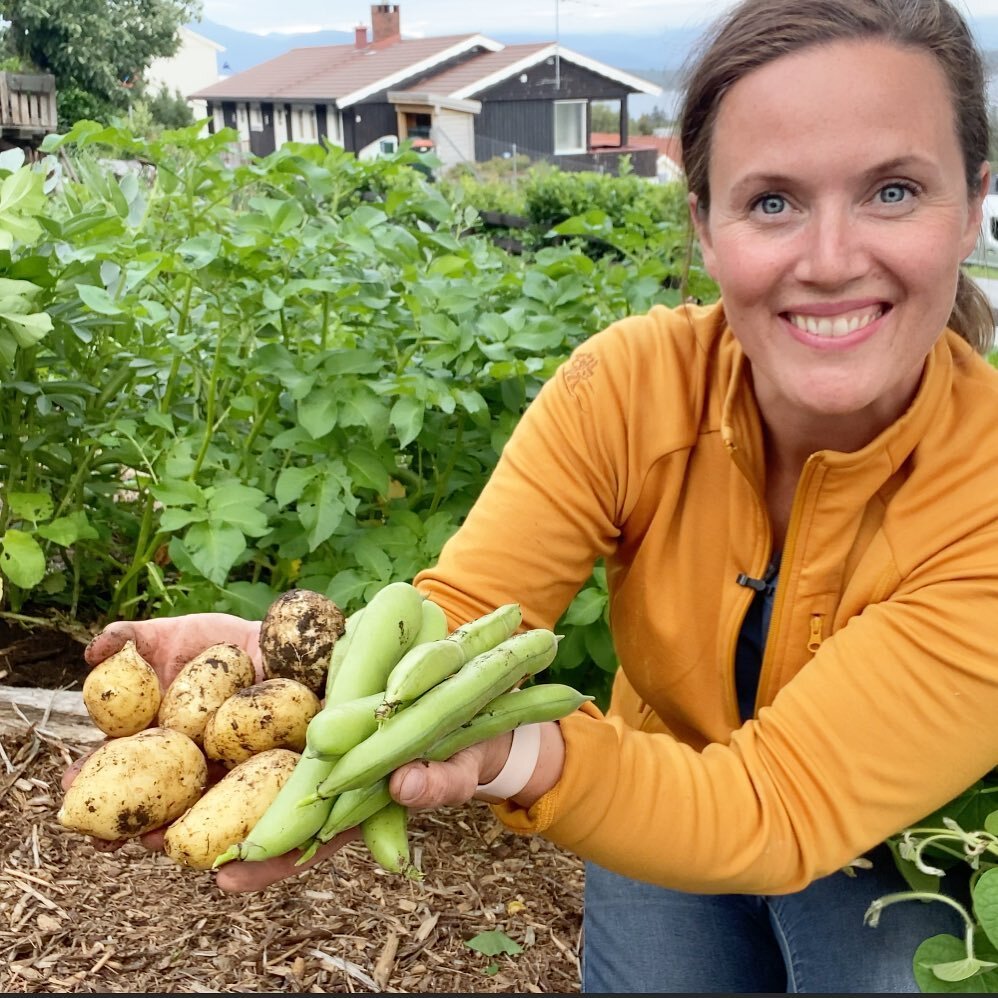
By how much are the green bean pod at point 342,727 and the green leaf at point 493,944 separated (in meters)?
1.21

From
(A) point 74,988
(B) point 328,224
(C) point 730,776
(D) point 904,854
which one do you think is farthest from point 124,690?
(B) point 328,224

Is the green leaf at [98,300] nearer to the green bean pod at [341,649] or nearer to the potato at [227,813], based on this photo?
the green bean pod at [341,649]

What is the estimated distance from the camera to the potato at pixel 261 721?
4.34 feet

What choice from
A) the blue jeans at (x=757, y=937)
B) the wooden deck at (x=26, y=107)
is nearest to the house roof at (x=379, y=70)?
the wooden deck at (x=26, y=107)

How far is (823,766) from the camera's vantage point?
4.45 ft

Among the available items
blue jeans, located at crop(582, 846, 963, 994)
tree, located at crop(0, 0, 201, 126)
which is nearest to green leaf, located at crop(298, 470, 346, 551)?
blue jeans, located at crop(582, 846, 963, 994)

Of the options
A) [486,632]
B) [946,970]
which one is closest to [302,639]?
[486,632]

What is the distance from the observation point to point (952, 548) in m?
1.41

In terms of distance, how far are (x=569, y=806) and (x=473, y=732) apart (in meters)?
0.23

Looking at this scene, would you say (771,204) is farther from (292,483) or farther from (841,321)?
(292,483)

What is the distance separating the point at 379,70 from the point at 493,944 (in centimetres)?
1692

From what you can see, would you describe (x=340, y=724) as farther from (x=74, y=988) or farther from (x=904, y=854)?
(x=74, y=988)

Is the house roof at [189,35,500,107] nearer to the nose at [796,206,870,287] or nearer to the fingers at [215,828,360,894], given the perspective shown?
the nose at [796,206,870,287]

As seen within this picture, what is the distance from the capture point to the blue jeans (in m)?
1.60
